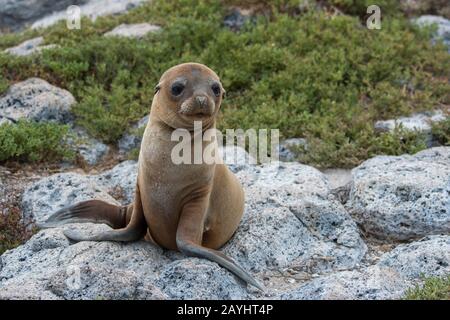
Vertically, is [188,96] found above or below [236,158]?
above

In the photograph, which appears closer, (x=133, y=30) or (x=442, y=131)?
(x=442, y=131)

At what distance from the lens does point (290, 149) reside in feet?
31.7

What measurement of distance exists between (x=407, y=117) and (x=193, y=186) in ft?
15.3

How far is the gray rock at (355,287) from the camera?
5684 mm

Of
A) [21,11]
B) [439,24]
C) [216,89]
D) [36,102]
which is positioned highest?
[216,89]

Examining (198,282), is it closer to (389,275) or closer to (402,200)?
(389,275)

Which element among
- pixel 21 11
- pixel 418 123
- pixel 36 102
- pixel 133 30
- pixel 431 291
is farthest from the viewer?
pixel 21 11

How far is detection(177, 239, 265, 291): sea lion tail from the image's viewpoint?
6.16 meters

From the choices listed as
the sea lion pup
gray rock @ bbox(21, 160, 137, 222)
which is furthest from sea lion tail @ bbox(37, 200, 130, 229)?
gray rock @ bbox(21, 160, 137, 222)

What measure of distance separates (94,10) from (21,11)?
1.69 meters

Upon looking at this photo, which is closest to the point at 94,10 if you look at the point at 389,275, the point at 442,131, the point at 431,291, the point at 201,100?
the point at 442,131

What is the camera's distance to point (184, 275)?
236 inches
